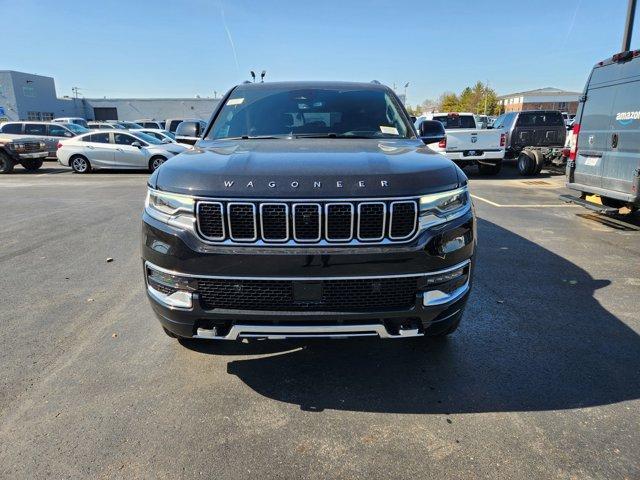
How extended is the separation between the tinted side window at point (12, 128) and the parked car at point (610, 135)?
792 inches

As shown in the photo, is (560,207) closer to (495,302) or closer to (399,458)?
(495,302)

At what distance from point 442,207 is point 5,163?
1892 centimetres

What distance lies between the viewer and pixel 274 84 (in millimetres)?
4418

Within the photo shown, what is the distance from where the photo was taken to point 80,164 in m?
16.5

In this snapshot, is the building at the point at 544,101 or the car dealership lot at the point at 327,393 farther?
the building at the point at 544,101

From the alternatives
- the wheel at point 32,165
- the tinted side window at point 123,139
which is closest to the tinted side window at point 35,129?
the wheel at point 32,165

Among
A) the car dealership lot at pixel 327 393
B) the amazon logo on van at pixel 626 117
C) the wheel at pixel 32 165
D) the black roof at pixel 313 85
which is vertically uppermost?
the black roof at pixel 313 85

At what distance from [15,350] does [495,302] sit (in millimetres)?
4064

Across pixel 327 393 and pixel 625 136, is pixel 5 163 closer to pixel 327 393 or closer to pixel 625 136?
pixel 327 393

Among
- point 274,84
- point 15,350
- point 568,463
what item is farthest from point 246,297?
point 274,84

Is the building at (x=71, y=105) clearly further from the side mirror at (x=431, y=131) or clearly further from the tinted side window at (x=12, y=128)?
the side mirror at (x=431, y=131)

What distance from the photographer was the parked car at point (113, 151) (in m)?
16.1

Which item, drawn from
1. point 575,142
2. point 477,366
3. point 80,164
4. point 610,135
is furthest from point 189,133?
point 80,164

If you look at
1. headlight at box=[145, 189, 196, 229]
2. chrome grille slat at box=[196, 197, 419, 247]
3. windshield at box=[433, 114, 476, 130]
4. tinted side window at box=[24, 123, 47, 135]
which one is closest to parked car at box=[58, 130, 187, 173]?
tinted side window at box=[24, 123, 47, 135]
